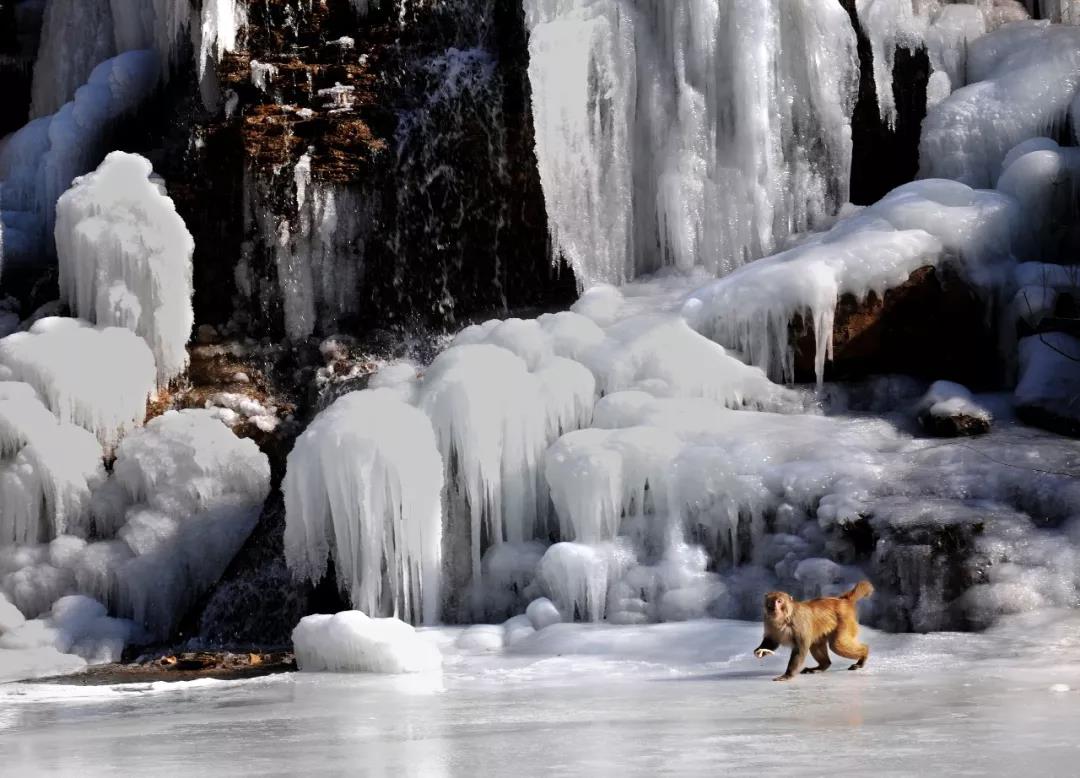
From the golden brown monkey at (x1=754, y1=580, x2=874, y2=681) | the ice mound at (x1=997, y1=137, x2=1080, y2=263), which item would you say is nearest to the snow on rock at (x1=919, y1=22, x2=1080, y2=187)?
the ice mound at (x1=997, y1=137, x2=1080, y2=263)

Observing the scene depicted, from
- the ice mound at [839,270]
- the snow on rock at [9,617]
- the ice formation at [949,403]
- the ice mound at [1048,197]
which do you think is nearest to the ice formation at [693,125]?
the ice mound at [839,270]

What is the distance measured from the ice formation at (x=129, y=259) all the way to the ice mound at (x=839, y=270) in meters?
4.17

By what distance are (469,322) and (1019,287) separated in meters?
4.58

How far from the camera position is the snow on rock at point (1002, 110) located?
1194cm

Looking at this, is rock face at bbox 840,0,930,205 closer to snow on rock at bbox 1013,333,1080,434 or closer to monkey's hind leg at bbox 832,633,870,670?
snow on rock at bbox 1013,333,1080,434

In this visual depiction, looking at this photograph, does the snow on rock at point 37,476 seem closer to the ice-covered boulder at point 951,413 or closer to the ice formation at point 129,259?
the ice formation at point 129,259

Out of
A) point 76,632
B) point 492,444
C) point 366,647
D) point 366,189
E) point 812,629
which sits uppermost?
point 366,189

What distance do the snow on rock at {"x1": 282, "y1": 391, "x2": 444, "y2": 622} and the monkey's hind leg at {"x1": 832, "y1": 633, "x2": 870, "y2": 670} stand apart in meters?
3.51

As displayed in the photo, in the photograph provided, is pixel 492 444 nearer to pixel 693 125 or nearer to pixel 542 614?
pixel 542 614

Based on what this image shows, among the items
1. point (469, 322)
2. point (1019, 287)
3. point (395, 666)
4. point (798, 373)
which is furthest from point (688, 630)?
point (469, 322)

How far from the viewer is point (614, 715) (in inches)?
207

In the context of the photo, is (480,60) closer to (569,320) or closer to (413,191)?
(413,191)

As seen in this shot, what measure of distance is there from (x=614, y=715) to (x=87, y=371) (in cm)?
728

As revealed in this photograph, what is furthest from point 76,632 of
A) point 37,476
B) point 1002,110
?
point 1002,110
